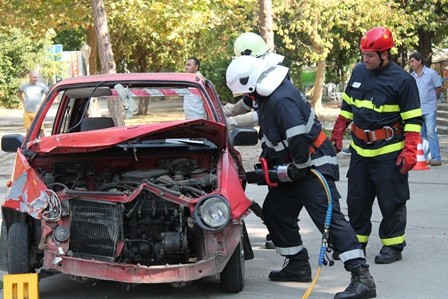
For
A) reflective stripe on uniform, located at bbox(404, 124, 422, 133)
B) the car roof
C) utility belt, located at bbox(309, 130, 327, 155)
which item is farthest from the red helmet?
the car roof

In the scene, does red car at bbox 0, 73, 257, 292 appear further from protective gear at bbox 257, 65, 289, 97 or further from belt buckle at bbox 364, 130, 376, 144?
belt buckle at bbox 364, 130, 376, 144

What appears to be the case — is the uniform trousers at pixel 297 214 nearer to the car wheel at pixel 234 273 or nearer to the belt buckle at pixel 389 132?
the car wheel at pixel 234 273

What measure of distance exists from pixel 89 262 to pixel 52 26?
19.6 m

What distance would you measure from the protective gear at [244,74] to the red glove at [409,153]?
1408mm

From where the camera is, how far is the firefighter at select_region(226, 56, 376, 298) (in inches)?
234

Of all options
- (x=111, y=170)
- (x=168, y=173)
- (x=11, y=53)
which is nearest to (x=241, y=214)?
(x=168, y=173)

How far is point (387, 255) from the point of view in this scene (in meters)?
7.16

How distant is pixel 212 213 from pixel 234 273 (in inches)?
24.5

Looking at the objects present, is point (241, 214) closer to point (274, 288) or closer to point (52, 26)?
point (274, 288)

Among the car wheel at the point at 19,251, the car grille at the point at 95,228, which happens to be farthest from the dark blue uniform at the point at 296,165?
the car wheel at the point at 19,251

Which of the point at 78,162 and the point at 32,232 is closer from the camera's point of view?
the point at 32,232

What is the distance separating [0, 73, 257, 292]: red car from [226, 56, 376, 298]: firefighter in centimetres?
32

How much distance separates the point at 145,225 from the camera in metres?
6.02

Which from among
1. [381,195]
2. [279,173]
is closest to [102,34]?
[381,195]
